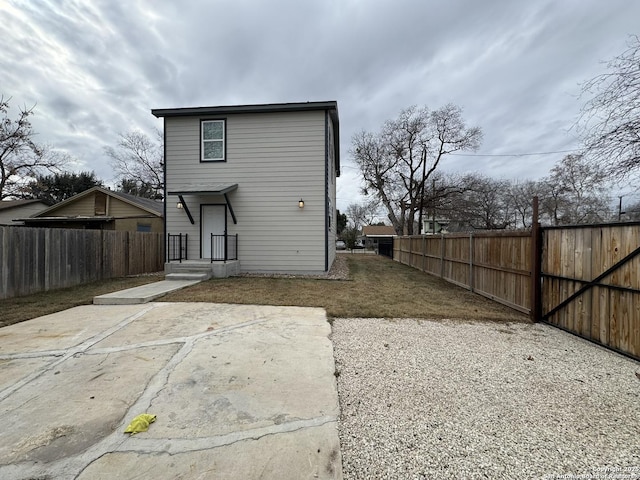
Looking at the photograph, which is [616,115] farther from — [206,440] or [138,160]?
[138,160]

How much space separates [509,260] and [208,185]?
9.42m

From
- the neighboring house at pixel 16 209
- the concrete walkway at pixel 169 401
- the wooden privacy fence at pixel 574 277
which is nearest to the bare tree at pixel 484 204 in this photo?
the wooden privacy fence at pixel 574 277

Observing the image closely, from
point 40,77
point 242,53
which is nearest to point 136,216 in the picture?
point 40,77

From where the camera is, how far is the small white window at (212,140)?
10375 mm

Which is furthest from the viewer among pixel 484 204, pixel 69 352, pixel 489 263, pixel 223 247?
pixel 484 204

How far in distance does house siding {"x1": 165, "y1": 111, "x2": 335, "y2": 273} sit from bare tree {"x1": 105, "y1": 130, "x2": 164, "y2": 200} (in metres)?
16.6

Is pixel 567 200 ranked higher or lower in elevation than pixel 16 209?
higher

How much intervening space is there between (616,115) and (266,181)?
886 centimetres

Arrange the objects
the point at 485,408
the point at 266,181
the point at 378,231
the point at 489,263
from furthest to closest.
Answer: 1. the point at 378,231
2. the point at 266,181
3. the point at 489,263
4. the point at 485,408

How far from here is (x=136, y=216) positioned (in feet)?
50.7

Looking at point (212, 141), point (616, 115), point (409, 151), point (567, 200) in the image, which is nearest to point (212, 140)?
point (212, 141)

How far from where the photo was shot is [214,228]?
34.2 feet

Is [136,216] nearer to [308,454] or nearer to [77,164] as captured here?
[77,164]

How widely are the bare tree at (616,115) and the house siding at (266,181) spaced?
6.79 meters
